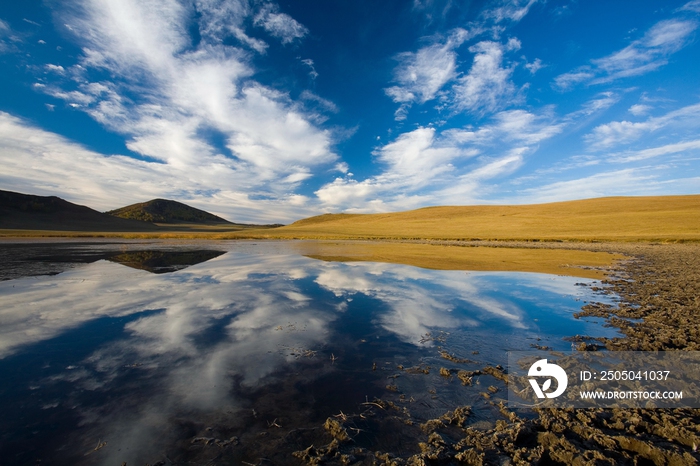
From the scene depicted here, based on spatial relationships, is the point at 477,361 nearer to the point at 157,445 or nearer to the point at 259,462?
the point at 259,462

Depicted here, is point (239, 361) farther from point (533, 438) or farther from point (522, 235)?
point (522, 235)

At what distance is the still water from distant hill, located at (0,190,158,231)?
9617cm

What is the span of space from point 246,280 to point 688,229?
6631cm

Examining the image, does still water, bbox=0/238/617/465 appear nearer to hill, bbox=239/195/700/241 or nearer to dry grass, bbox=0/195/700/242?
dry grass, bbox=0/195/700/242

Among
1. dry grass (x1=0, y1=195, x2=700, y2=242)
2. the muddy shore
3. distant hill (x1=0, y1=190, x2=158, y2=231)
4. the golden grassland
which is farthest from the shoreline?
distant hill (x1=0, y1=190, x2=158, y2=231)

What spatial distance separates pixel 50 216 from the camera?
295 feet

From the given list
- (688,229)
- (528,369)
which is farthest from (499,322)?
(688,229)

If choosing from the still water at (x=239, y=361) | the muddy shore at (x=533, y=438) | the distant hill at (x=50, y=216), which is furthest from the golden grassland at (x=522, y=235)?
the distant hill at (x=50, y=216)

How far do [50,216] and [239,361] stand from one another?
122 metres

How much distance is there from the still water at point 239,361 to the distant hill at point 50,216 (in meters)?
96.2

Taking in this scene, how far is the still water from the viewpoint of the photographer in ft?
12.5

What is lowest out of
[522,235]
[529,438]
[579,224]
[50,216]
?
[529,438]

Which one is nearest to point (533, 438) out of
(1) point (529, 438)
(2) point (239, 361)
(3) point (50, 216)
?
(1) point (529, 438)

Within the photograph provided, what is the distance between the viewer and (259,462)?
337cm
